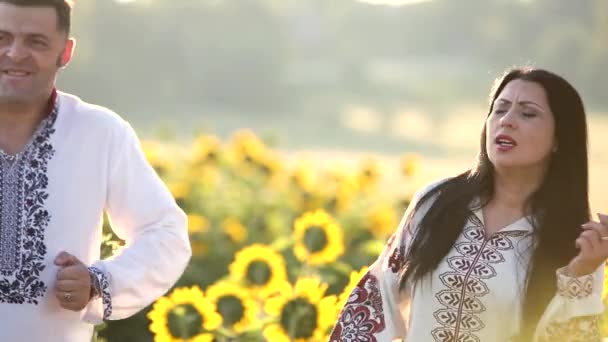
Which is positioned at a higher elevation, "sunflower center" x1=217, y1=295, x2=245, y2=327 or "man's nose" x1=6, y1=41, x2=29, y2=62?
"man's nose" x1=6, y1=41, x2=29, y2=62

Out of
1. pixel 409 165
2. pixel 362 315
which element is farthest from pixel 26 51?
pixel 409 165

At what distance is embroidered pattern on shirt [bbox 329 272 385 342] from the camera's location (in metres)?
3.96

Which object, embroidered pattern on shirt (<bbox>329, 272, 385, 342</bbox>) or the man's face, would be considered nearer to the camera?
the man's face

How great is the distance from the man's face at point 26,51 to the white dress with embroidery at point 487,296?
1.06 m

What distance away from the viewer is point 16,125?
3701mm

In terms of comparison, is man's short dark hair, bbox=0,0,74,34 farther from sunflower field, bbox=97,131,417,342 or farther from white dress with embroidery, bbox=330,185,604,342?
white dress with embroidery, bbox=330,185,604,342

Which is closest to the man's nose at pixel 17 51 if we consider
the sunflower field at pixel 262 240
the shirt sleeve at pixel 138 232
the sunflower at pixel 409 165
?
the shirt sleeve at pixel 138 232

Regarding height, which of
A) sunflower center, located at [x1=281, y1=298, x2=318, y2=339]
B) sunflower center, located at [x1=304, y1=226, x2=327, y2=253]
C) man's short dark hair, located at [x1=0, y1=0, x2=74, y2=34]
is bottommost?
sunflower center, located at [x1=281, y1=298, x2=318, y2=339]

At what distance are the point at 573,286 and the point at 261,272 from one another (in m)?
1.76

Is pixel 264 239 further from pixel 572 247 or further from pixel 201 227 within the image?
pixel 572 247

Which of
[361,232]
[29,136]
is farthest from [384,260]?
[361,232]

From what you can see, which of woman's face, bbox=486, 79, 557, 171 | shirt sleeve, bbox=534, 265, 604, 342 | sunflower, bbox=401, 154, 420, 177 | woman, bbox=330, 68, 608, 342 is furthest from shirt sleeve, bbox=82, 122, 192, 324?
sunflower, bbox=401, 154, 420, 177

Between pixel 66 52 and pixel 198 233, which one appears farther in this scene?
pixel 198 233

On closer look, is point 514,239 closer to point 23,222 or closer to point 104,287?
point 104,287
